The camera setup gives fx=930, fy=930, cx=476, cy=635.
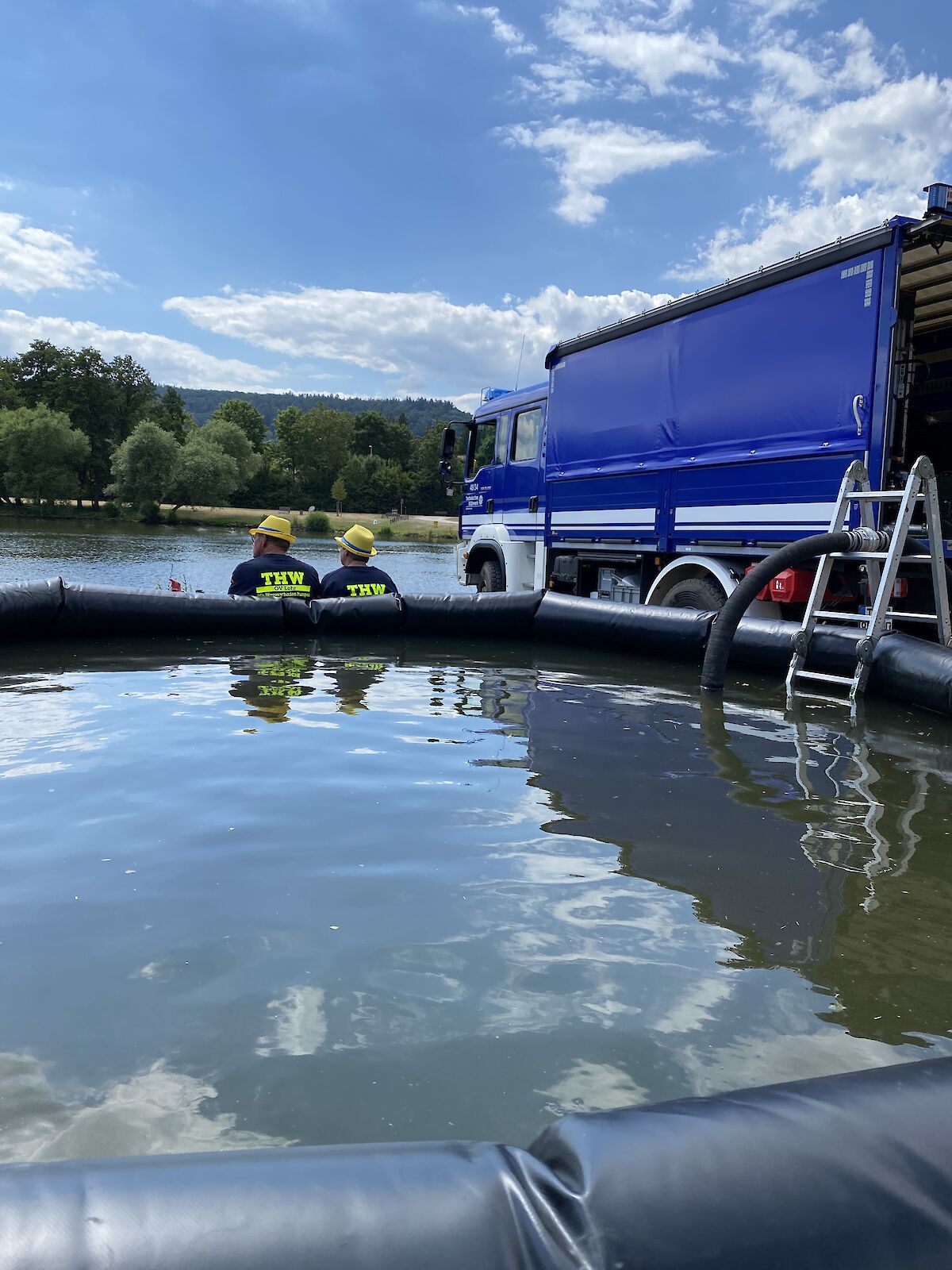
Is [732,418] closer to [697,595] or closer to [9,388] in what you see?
[697,595]

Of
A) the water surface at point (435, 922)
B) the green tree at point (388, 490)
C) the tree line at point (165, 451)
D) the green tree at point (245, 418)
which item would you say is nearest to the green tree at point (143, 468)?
the tree line at point (165, 451)

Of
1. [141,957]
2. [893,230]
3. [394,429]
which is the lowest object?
[141,957]

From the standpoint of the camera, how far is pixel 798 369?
730cm

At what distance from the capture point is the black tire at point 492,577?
11859mm

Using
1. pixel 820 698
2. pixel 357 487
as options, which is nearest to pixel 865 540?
pixel 820 698

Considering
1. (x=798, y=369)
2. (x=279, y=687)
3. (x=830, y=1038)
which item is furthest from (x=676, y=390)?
(x=830, y=1038)

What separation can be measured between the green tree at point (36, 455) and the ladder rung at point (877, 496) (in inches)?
2664

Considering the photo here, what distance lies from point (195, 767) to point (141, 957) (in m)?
1.66

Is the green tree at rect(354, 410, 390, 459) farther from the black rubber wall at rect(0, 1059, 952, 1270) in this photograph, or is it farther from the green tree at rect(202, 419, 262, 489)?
the black rubber wall at rect(0, 1059, 952, 1270)

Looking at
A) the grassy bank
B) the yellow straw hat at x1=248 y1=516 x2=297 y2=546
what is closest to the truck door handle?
the yellow straw hat at x1=248 y1=516 x2=297 y2=546

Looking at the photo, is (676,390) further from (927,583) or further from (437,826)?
(437,826)

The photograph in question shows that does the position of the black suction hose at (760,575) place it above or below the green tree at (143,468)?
below

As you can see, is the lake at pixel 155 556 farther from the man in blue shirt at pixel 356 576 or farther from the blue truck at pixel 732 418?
the man in blue shirt at pixel 356 576

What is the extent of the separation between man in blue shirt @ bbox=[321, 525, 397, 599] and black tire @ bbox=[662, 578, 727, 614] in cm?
259
